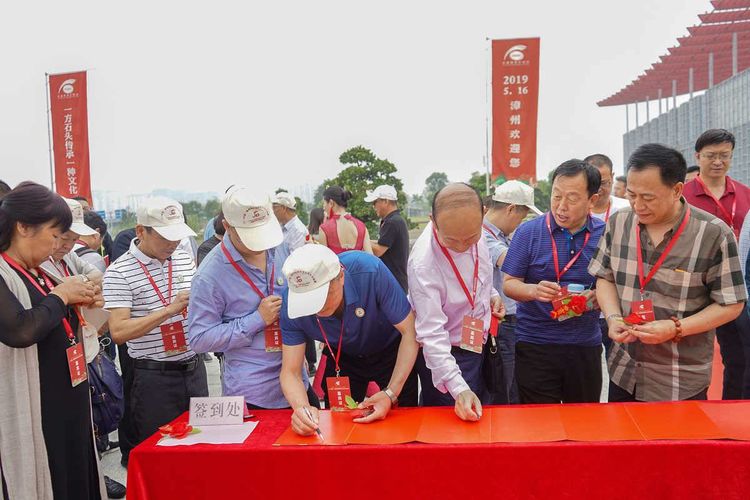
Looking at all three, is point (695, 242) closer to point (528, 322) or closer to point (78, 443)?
point (528, 322)

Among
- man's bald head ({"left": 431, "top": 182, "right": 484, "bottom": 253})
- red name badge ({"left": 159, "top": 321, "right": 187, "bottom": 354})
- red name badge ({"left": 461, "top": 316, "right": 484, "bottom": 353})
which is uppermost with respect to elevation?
man's bald head ({"left": 431, "top": 182, "right": 484, "bottom": 253})

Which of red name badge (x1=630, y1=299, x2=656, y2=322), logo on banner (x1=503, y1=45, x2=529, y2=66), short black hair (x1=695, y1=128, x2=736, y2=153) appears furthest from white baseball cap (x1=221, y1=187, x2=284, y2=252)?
logo on banner (x1=503, y1=45, x2=529, y2=66)

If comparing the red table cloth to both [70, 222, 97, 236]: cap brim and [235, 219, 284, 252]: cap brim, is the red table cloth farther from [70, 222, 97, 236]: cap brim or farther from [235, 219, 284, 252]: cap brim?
[70, 222, 97, 236]: cap brim

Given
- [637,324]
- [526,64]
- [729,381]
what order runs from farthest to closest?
[526,64], [729,381], [637,324]

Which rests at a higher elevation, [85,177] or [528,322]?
[85,177]

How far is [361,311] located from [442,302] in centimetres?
32

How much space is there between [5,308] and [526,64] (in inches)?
265

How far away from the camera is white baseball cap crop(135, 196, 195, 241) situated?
2.31m

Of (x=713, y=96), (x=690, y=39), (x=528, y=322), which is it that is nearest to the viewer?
(x=528, y=322)

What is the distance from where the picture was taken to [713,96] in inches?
447

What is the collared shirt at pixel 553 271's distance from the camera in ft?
6.87

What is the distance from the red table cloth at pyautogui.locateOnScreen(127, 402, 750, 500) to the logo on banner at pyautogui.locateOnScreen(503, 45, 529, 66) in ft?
20.1

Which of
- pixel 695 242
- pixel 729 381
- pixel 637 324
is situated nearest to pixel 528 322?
pixel 637 324

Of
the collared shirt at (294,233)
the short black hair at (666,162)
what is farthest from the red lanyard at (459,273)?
the collared shirt at (294,233)
